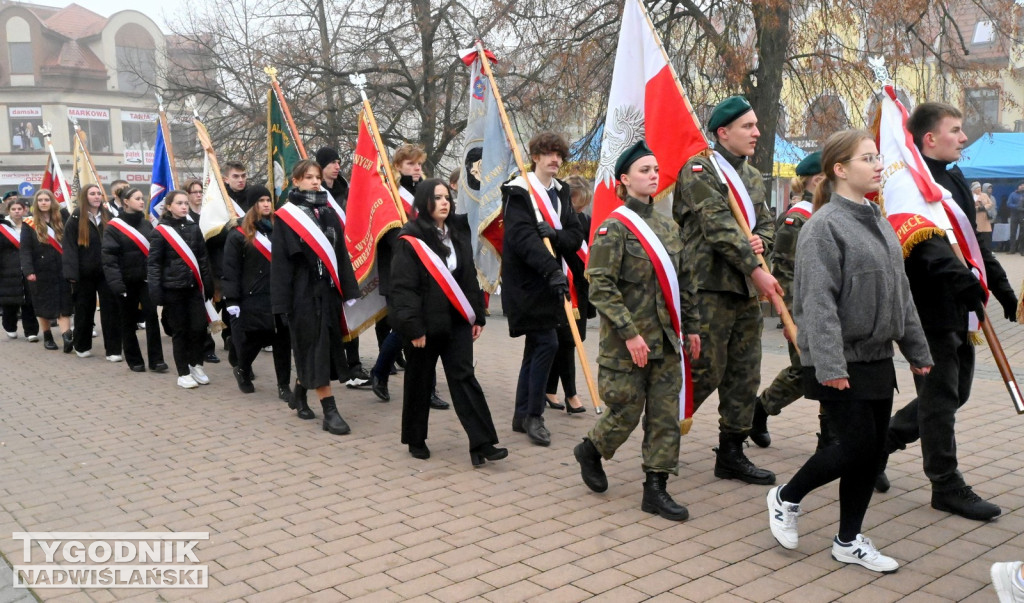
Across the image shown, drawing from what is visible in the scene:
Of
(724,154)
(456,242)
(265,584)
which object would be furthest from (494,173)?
(265,584)

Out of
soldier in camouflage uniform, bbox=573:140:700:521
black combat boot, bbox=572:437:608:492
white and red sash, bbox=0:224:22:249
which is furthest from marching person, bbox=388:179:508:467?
white and red sash, bbox=0:224:22:249

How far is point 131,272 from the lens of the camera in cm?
981

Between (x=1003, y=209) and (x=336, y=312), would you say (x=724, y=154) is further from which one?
(x=1003, y=209)

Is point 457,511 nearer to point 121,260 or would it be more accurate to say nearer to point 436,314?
point 436,314

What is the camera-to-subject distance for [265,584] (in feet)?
13.6

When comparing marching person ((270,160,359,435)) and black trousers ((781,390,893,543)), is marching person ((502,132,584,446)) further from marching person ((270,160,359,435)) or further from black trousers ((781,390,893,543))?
black trousers ((781,390,893,543))

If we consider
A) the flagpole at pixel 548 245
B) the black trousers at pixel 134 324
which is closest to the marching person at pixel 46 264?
the black trousers at pixel 134 324

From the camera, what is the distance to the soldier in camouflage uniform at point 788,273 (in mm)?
5623

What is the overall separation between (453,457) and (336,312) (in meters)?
1.62

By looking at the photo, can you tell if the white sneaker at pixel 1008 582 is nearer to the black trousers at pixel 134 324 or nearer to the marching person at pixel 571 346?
the marching person at pixel 571 346

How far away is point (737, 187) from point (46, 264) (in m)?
10.3

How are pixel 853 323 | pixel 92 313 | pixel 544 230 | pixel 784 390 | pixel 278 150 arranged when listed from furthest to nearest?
pixel 92 313, pixel 278 150, pixel 544 230, pixel 784 390, pixel 853 323

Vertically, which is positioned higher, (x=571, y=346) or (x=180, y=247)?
(x=180, y=247)

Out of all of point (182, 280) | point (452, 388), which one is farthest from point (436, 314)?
point (182, 280)
